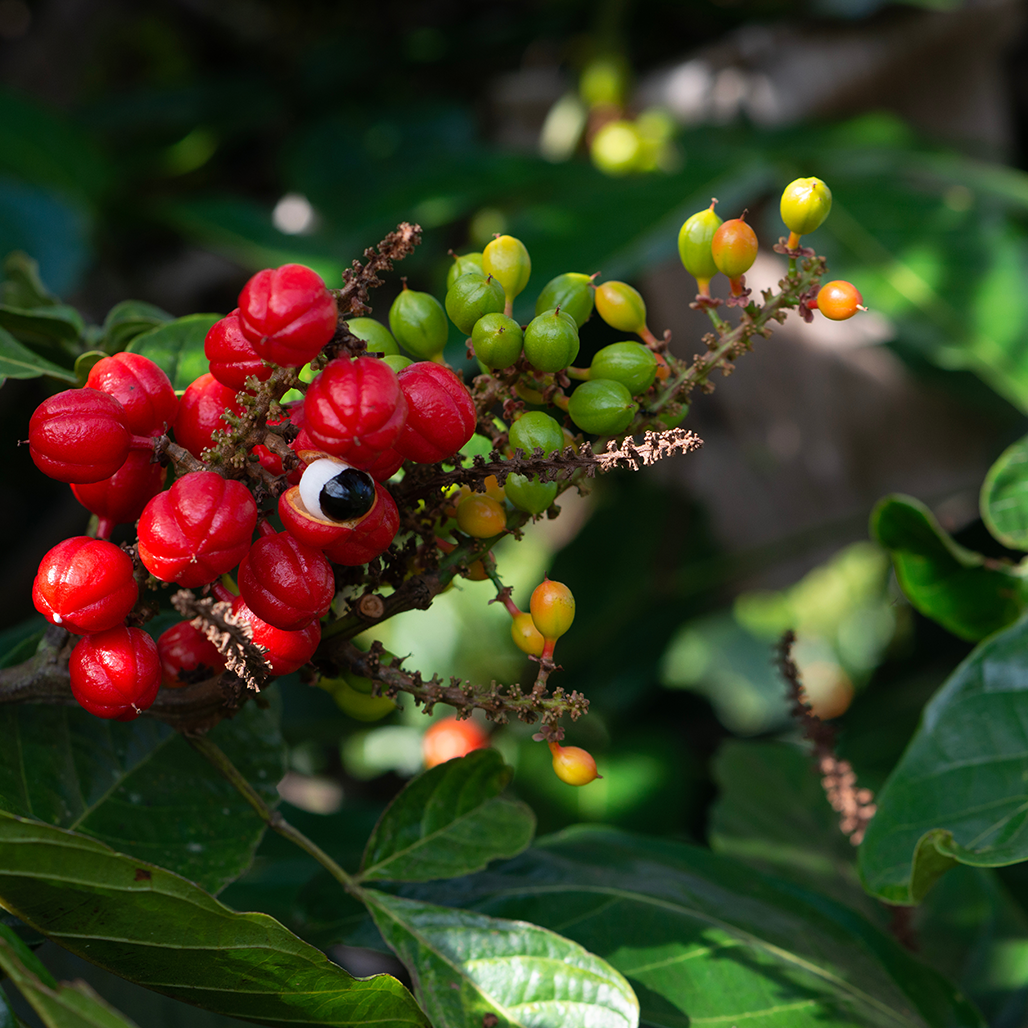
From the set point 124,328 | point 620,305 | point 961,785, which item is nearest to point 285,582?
point 620,305

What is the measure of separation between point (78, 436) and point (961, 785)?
0.67 m

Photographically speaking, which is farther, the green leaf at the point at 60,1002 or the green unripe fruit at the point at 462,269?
the green unripe fruit at the point at 462,269

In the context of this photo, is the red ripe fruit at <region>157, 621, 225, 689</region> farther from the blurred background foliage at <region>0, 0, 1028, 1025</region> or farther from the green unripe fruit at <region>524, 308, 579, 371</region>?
the blurred background foliage at <region>0, 0, 1028, 1025</region>

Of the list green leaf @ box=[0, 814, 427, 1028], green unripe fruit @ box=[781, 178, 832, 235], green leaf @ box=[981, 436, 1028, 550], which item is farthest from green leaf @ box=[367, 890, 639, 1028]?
green leaf @ box=[981, 436, 1028, 550]

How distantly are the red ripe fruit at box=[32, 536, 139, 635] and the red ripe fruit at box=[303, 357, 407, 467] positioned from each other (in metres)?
0.14

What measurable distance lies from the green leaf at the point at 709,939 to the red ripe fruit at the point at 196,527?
0.37 meters

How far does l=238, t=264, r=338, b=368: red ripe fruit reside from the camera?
0.46 meters

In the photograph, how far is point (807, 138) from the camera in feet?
5.98

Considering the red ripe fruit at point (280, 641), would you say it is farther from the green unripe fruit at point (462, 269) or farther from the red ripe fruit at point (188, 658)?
the green unripe fruit at point (462, 269)

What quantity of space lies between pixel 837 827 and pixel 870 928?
20 cm

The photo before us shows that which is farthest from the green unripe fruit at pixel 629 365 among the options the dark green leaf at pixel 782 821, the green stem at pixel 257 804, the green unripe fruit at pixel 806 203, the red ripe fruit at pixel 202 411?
the dark green leaf at pixel 782 821

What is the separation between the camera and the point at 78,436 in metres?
0.50

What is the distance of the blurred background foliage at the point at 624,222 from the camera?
1.44 meters

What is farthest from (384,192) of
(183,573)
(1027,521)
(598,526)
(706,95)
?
(183,573)
